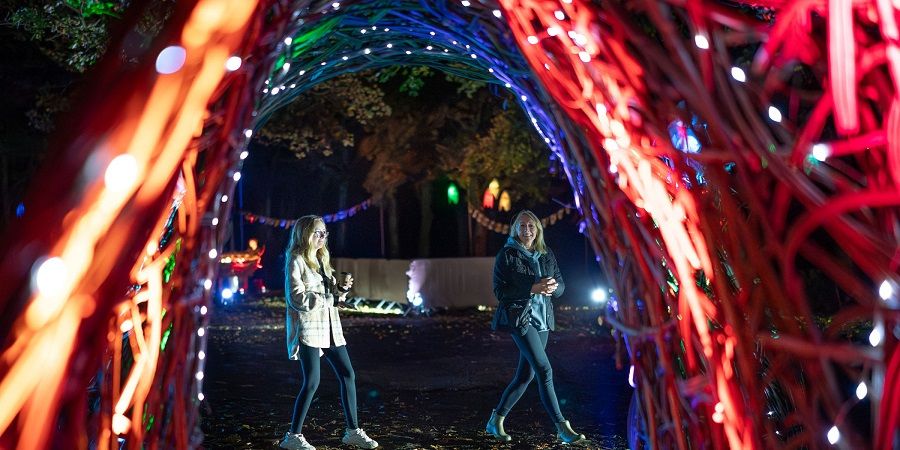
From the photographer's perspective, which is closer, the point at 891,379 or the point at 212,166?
the point at 891,379

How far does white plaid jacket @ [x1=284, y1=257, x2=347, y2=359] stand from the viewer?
7168 mm

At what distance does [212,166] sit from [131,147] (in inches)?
74.8

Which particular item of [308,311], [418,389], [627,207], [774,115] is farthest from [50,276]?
[418,389]

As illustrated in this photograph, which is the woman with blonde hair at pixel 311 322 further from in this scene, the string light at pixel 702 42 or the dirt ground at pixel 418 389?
the string light at pixel 702 42

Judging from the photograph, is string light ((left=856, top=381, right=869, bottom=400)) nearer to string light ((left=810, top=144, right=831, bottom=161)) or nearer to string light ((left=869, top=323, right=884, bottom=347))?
string light ((left=869, top=323, right=884, bottom=347))

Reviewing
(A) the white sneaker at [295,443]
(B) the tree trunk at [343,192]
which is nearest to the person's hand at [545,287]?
(A) the white sneaker at [295,443]

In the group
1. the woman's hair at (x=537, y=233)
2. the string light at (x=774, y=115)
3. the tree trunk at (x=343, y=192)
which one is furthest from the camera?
the tree trunk at (x=343, y=192)

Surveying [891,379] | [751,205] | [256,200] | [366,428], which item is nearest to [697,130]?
[751,205]

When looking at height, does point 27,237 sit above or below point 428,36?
below

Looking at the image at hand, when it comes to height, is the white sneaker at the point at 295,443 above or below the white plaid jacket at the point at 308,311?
below

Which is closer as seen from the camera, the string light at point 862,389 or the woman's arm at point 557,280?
the string light at point 862,389

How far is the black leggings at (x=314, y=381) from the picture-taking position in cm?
717

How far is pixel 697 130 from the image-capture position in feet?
12.2

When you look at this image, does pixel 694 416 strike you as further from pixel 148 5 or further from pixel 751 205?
pixel 148 5
